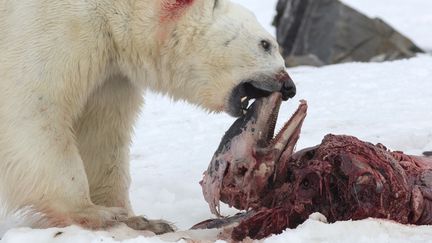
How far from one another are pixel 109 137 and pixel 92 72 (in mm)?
698

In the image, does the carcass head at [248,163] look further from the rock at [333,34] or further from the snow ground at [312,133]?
the rock at [333,34]

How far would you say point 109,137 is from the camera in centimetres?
524

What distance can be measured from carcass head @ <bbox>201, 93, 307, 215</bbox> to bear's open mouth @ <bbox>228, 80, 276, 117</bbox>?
1.17ft

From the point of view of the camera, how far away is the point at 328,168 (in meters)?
4.19

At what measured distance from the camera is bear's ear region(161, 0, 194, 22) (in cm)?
472

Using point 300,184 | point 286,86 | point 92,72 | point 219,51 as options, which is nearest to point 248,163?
point 300,184

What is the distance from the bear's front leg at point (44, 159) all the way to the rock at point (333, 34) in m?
12.2

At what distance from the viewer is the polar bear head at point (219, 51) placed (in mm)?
4703

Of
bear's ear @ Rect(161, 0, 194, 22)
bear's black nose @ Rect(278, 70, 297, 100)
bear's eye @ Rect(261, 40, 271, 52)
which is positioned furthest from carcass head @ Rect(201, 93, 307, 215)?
bear's ear @ Rect(161, 0, 194, 22)

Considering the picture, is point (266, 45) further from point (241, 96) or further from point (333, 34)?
point (333, 34)

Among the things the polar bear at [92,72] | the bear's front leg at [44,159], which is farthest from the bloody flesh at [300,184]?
the bear's front leg at [44,159]

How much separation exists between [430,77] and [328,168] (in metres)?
6.09

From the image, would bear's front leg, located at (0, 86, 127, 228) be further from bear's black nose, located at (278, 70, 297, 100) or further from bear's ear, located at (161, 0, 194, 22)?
bear's black nose, located at (278, 70, 297, 100)

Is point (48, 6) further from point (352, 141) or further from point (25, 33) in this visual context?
point (352, 141)
